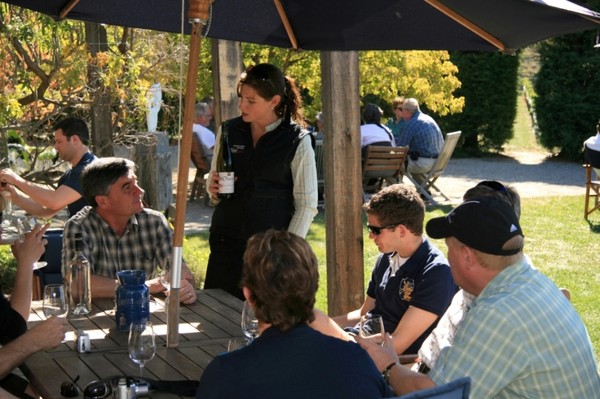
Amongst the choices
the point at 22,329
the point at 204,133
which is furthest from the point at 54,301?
the point at 204,133

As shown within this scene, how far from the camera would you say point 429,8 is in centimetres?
455

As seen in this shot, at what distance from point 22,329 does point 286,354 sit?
1.58 meters

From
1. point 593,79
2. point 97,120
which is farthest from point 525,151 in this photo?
point 97,120

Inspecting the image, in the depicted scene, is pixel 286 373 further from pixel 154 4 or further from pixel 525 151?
pixel 525 151

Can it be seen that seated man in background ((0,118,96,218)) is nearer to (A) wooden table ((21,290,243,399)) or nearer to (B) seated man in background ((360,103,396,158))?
(A) wooden table ((21,290,243,399))

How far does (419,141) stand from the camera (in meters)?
13.5

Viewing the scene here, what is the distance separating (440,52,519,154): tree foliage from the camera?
20156 mm

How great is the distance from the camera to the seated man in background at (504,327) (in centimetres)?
274

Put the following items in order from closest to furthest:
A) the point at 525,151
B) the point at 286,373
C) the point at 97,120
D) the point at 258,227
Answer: the point at 286,373
the point at 258,227
the point at 97,120
the point at 525,151

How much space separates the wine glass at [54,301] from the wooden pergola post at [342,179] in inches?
81.7

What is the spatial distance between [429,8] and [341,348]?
2.50 meters

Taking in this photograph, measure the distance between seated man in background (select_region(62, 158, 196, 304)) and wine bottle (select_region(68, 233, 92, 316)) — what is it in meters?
0.43

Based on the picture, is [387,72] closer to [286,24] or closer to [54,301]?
[286,24]

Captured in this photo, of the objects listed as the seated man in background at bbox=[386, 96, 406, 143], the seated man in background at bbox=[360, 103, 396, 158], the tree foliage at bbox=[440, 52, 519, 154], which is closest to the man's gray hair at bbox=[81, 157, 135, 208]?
the seated man in background at bbox=[360, 103, 396, 158]
